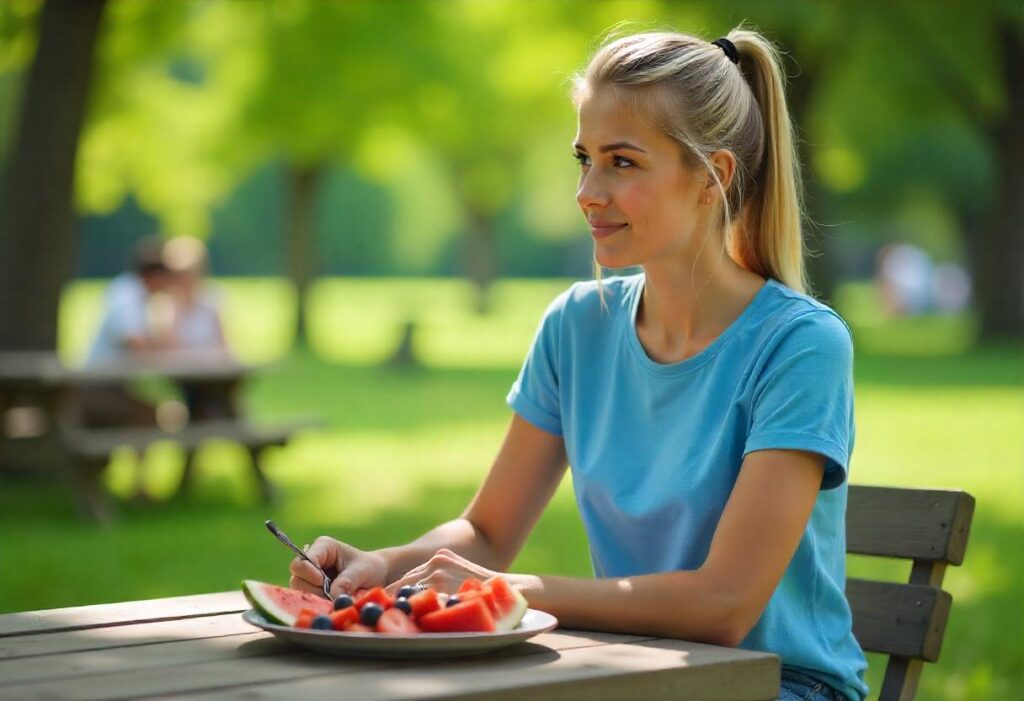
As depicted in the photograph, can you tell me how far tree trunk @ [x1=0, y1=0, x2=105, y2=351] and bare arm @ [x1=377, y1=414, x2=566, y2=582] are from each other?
9.05m

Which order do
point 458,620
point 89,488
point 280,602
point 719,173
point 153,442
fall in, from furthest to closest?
point 153,442
point 89,488
point 719,173
point 280,602
point 458,620

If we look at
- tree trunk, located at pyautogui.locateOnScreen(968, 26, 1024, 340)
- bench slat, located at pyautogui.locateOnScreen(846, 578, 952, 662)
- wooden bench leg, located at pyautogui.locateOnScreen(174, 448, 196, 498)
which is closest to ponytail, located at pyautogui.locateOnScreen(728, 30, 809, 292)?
bench slat, located at pyautogui.locateOnScreen(846, 578, 952, 662)

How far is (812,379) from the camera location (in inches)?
112

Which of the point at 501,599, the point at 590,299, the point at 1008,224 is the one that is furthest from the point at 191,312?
the point at 1008,224

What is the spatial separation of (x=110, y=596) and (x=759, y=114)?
18.0ft

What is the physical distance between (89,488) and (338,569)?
25.5ft

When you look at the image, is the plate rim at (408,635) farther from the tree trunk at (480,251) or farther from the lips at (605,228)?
the tree trunk at (480,251)

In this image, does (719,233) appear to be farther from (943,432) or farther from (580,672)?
(943,432)

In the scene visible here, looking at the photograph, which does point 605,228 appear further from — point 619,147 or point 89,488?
point 89,488

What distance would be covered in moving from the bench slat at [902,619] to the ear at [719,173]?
3.04ft

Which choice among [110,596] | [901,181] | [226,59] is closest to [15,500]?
[110,596]

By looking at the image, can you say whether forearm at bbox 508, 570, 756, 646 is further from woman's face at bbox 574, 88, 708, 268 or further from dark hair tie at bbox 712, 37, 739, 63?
dark hair tie at bbox 712, 37, 739, 63

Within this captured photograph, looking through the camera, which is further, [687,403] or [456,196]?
[456,196]

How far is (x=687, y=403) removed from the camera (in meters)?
3.05
